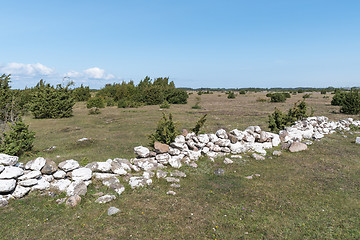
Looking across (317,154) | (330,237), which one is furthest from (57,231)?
(317,154)

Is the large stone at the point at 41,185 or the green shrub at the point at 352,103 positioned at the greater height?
the green shrub at the point at 352,103

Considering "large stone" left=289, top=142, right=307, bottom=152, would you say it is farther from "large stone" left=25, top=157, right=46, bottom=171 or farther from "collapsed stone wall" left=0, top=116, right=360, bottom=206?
"large stone" left=25, top=157, right=46, bottom=171

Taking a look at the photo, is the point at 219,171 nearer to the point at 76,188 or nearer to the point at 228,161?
the point at 228,161

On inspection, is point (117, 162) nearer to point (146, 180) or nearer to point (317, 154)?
point (146, 180)

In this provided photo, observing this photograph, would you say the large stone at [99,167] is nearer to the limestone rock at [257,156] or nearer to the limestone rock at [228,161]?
the limestone rock at [228,161]

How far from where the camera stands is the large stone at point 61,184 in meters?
7.20

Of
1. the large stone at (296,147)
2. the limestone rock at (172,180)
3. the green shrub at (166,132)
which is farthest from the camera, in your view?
the large stone at (296,147)

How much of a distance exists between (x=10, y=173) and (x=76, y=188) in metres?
2.05

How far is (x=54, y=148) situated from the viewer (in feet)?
42.1

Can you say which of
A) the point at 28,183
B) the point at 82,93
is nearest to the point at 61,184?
the point at 28,183

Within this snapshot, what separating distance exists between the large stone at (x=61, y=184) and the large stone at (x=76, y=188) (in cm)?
29

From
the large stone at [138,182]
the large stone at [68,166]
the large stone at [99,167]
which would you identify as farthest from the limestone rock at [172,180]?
the large stone at [68,166]

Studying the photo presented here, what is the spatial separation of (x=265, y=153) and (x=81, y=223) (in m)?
9.07

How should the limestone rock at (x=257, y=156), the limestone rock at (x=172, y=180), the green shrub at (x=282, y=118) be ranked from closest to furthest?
the limestone rock at (x=172, y=180) → the limestone rock at (x=257, y=156) → the green shrub at (x=282, y=118)
